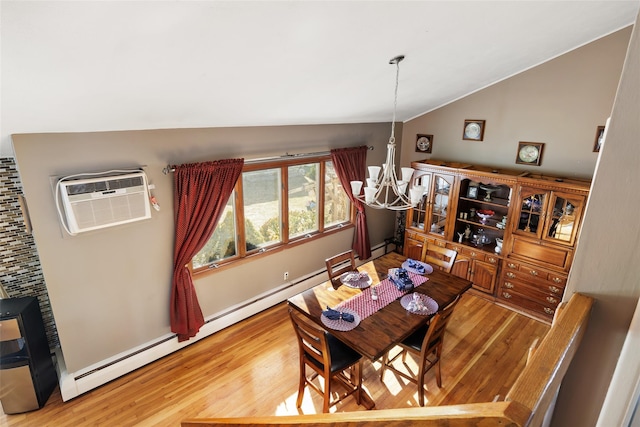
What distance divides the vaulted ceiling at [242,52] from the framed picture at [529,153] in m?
1.03

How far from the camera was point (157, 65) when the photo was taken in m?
1.82

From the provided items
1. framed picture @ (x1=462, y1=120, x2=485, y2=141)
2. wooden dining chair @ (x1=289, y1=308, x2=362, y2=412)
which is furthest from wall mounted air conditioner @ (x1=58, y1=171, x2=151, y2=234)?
framed picture @ (x1=462, y1=120, x2=485, y2=141)

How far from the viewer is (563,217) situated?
373cm

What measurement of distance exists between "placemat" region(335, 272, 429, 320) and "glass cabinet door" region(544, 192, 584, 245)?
1609 mm

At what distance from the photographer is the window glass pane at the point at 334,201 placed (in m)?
4.67

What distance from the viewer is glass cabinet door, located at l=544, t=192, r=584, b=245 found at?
11.8 ft

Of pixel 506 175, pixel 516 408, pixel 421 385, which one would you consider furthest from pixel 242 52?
pixel 506 175

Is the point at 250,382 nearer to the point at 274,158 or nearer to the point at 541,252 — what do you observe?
the point at 274,158

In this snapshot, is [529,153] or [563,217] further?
[529,153]

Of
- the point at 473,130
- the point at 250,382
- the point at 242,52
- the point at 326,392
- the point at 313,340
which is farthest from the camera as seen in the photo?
the point at 473,130

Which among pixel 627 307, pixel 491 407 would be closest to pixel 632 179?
pixel 627 307

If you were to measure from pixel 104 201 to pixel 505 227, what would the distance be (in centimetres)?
410

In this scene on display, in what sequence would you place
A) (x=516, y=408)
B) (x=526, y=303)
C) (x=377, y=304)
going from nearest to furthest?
1. (x=516, y=408)
2. (x=377, y=304)
3. (x=526, y=303)

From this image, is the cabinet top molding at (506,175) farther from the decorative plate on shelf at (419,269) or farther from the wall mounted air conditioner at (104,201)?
the wall mounted air conditioner at (104,201)
